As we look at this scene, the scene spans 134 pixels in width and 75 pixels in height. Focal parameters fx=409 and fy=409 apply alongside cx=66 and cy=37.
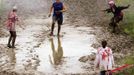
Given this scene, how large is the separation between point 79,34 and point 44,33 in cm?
161

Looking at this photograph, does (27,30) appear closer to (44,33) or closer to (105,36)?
(44,33)

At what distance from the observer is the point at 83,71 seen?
12.4 m

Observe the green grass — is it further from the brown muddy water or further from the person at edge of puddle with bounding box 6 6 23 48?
the person at edge of puddle with bounding box 6 6 23 48

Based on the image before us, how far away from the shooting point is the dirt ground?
12.8 m

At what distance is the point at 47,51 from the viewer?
15.1 metres

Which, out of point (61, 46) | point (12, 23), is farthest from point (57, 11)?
point (12, 23)

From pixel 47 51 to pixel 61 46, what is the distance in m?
0.99

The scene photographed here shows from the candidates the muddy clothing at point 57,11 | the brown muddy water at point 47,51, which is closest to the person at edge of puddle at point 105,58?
the brown muddy water at point 47,51

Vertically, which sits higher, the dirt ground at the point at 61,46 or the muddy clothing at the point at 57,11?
the muddy clothing at the point at 57,11

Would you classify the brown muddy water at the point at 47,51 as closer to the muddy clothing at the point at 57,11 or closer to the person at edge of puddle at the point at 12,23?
the person at edge of puddle at the point at 12,23

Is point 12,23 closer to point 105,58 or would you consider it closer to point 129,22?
point 105,58

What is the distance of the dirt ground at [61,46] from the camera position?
503 inches

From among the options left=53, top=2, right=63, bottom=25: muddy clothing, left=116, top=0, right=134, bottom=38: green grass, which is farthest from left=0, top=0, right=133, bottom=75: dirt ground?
left=53, top=2, right=63, bottom=25: muddy clothing

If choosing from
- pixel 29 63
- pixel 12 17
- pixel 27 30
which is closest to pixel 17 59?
pixel 29 63
